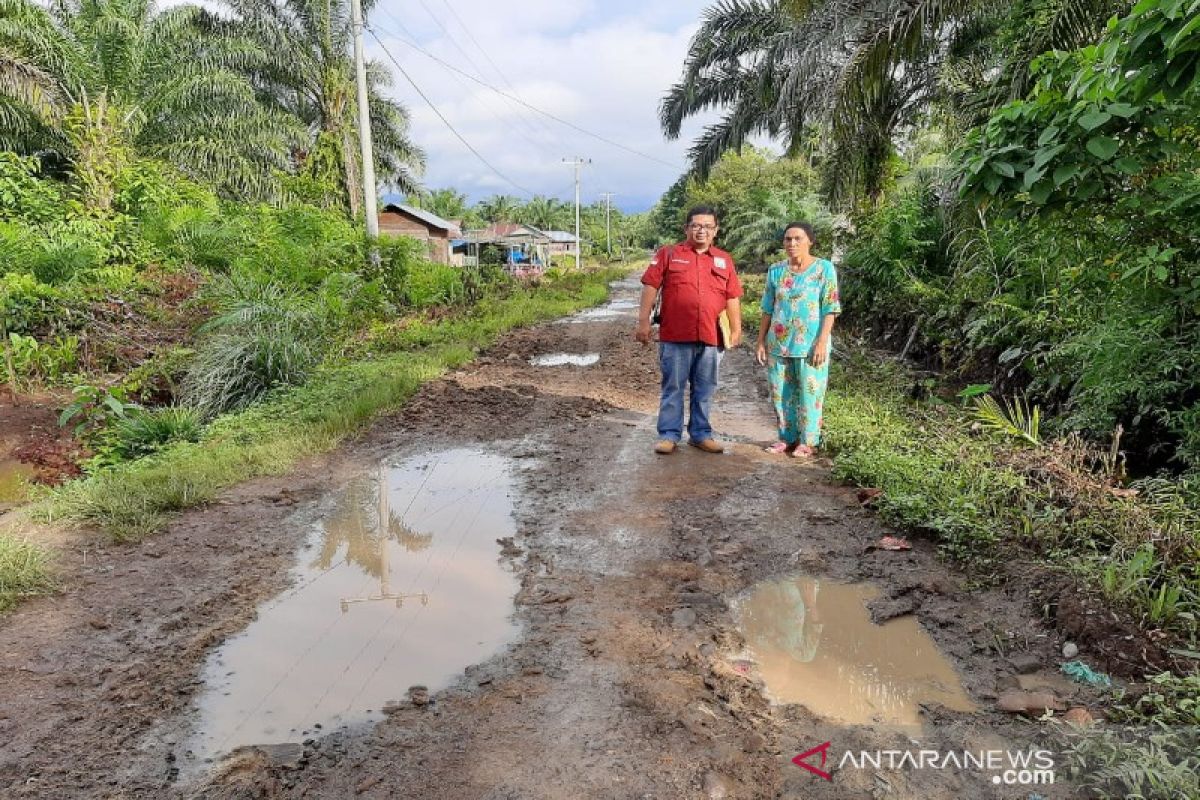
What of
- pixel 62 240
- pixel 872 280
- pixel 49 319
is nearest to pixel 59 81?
pixel 62 240

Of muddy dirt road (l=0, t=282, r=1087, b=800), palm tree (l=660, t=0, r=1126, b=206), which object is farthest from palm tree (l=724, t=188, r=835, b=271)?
muddy dirt road (l=0, t=282, r=1087, b=800)

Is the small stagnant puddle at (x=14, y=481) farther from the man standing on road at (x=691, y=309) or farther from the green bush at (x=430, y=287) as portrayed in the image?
the green bush at (x=430, y=287)

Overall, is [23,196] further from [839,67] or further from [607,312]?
[839,67]

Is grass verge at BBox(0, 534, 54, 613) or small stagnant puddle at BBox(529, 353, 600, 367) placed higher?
small stagnant puddle at BBox(529, 353, 600, 367)

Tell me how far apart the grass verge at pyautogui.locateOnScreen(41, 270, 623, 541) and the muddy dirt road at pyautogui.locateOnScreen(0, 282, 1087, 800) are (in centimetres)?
31

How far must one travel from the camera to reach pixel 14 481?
6.66 metres

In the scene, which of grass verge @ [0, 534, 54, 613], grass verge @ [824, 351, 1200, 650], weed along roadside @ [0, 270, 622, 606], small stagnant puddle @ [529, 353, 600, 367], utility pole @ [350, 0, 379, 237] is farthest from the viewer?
utility pole @ [350, 0, 379, 237]

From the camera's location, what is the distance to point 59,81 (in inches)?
626

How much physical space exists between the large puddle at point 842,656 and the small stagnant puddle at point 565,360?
6840mm

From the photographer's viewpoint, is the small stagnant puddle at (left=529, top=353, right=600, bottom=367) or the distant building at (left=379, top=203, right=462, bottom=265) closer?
the small stagnant puddle at (left=529, top=353, right=600, bottom=367)

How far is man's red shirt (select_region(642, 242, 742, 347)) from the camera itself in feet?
17.1

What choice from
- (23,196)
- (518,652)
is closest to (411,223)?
(23,196)

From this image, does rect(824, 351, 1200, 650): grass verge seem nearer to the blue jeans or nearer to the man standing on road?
the blue jeans

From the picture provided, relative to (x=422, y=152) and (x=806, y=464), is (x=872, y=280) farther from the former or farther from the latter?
(x=422, y=152)
